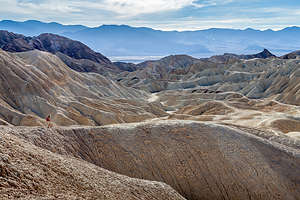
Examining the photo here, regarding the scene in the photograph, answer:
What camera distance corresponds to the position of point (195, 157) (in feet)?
56.7

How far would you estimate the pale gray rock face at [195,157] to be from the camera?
1650cm

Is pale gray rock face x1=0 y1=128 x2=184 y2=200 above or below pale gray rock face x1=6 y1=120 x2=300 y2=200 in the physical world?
above

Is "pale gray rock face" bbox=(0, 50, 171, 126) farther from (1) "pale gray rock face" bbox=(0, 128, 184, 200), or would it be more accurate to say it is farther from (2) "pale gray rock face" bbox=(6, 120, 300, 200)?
(1) "pale gray rock face" bbox=(0, 128, 184, 200)

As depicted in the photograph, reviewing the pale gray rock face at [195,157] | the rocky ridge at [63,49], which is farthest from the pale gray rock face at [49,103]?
the rocky ridge at [63,49]

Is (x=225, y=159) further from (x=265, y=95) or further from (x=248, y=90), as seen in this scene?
(x=248, y=90)

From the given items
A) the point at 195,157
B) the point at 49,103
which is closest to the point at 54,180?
the point at 195,157

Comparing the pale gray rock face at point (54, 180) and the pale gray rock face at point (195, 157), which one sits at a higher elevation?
the pale gray rock face at point (54, 180)

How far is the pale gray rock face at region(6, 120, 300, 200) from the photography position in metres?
16.5

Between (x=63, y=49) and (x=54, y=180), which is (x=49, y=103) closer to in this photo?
(x=54, y=180)

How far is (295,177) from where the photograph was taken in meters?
17.2

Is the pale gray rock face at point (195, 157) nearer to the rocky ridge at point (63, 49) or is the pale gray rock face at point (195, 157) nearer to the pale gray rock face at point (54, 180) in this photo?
the pale gray rock face at point (54, 180)

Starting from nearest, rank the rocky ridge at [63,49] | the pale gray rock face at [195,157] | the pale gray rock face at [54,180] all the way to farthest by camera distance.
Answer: the pale gray rock face at [54,180] → the pale gray rock face at [195,157] → the rocky ridge at [63,49]

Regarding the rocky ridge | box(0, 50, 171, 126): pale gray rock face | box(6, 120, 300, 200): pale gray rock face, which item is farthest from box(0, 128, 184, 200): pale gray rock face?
the rocky ridge

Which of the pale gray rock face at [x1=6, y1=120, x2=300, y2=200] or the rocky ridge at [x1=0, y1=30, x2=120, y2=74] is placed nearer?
the pale gray rock face at [x1=6, y1=120, x2=300, y2=200]
